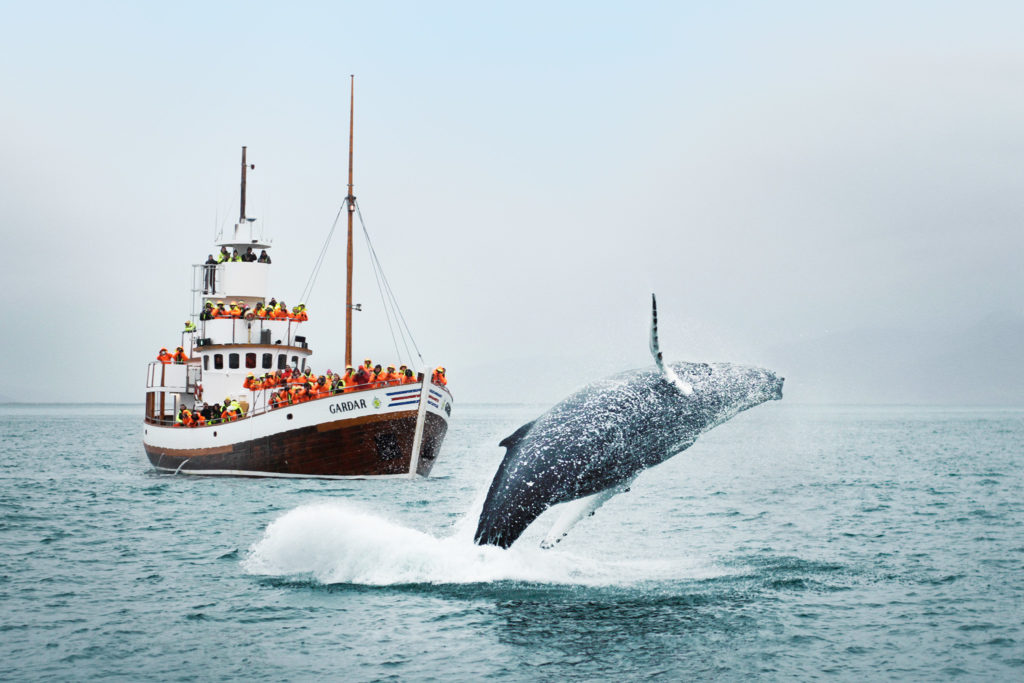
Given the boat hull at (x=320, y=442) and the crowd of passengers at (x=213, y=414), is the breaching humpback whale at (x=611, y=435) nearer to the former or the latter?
the boat hull at (x=320, y=442)

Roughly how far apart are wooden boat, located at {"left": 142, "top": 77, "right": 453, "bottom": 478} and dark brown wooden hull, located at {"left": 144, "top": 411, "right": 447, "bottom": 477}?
0.10 feet

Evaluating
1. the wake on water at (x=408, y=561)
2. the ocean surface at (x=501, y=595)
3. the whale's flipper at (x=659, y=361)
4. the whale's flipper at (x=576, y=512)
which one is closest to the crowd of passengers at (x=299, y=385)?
the ocean surface at (x=501, y=595)

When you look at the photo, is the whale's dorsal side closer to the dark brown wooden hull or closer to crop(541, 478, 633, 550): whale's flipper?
crop(541, 478, 633, 550): whale's flipper

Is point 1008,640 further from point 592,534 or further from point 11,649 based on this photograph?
point 11,649

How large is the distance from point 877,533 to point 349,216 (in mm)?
25999

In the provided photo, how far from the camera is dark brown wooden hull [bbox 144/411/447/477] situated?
30.1 m

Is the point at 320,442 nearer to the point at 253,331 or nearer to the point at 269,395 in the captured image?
the point at 269,395

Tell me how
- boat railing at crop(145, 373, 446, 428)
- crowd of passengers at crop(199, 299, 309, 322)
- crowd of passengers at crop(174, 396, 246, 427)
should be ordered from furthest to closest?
1. crowd of passengers at crop(199, 299, 309, 322)
2. crowd of passengers at crop(174, 396, 246, 427)
3. boat railing at crop(145, 373, 446, 428)

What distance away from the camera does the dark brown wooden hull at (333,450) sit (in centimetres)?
3009

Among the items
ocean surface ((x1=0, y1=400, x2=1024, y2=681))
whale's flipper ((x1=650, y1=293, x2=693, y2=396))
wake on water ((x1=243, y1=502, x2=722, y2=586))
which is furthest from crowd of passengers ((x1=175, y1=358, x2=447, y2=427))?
whale's flipper ((x1=650, y1=293, x2=693, y2=396))

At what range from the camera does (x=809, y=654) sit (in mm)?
11133

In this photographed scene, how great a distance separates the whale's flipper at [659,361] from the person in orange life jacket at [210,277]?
2934 centimetres

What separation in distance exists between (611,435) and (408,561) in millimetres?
5755

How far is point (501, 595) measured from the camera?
1312cm
